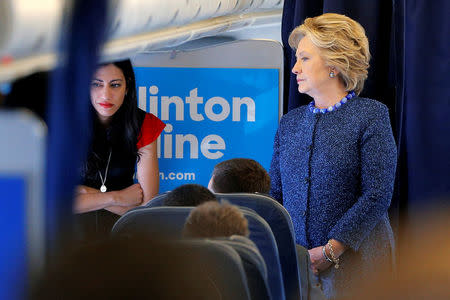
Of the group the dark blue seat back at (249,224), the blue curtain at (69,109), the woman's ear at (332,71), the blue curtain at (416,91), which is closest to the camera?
the blue curtain at (69,109)

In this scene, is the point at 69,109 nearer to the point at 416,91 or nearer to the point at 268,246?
the point at 268,246

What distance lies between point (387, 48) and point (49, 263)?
2939 millimetres

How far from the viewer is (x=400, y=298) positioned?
247cm

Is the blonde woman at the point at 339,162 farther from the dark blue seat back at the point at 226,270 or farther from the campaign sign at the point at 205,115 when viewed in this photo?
the dark blue seat back at the point at 226,270

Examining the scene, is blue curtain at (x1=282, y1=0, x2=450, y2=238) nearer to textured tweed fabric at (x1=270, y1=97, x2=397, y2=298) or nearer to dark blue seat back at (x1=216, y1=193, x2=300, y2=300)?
textured tweed fabric at (x1=270, y1=97, x2=397, y2=298)

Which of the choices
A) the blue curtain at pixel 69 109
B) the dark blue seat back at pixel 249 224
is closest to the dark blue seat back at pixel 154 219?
the dark blue seat back at pixel 249 224

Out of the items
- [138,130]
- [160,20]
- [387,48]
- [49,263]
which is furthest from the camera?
[387,48]

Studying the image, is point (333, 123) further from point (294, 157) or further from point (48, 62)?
point (48, 62)

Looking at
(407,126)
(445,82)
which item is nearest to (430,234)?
(407,126)

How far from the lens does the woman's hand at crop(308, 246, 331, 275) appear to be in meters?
2.11

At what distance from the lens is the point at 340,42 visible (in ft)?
6.88

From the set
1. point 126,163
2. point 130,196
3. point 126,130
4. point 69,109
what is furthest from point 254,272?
point 130,196

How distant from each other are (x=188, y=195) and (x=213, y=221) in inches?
12.6

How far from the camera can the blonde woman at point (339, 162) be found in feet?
6.82
